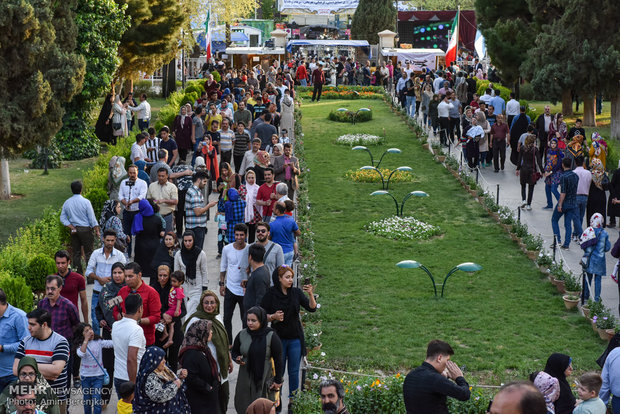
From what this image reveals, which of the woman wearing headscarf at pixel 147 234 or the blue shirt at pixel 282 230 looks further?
the woman wearing headscarf at pixel 147 234

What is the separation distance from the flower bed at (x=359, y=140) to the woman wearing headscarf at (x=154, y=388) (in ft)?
71.1

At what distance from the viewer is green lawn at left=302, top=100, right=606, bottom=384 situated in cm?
1165

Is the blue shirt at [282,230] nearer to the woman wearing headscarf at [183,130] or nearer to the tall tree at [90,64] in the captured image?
the woman wearing headscarf at [183,130]

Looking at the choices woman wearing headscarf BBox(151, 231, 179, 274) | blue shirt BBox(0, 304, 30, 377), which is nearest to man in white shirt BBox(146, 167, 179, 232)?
woman wearing headscarf BBox(151, 231, 179, 274)

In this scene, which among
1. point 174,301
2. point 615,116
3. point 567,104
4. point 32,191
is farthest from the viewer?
point 567,104

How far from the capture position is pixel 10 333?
8.59 m

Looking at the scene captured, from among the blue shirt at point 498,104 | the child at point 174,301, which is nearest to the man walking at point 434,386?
the child at point 174,301

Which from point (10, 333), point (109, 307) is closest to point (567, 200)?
point (109, 307)

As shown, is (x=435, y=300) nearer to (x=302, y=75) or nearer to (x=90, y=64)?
(x=90, y=64)

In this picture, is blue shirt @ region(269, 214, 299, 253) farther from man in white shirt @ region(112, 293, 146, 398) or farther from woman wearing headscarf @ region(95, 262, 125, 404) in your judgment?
man in white shirt @ region(112, 293, 146, 398)

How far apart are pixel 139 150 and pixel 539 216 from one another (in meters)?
8.53

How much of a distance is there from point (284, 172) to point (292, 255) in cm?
406

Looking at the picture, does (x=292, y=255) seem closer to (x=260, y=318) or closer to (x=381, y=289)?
(x=381, y=289)

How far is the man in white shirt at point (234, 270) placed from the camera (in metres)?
10.8
